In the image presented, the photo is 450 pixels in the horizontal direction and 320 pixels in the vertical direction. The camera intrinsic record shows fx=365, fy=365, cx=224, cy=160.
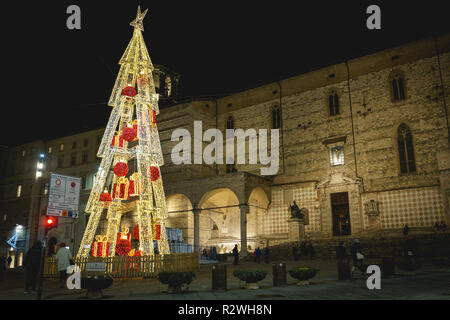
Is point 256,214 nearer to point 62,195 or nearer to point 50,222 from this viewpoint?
point 62,195

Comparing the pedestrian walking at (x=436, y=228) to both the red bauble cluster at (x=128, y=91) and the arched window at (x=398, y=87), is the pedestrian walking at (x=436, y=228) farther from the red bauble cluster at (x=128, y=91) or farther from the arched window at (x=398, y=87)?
the red bauble cluster at (x=128, y=91)

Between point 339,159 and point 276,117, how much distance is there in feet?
22.6

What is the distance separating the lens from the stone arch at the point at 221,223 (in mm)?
31042

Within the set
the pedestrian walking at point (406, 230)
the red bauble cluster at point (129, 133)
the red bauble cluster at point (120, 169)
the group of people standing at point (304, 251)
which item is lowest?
the group of people standing at point (304, 251)

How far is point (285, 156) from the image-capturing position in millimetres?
30703

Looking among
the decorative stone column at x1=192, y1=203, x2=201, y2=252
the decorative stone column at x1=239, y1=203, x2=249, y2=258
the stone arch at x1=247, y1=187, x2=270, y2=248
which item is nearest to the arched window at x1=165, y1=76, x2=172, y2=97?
the decorative stone column at x1=192, y1=203, x2=201, y2=252

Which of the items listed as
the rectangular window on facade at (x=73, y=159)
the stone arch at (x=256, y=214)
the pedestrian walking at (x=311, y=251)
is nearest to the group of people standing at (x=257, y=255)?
the pedestrian walking at (x=311, y=251)

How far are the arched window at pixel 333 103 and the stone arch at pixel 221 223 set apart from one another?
10.6 meters

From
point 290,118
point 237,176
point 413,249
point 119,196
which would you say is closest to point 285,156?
point 290,118

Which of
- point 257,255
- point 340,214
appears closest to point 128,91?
point 257,255

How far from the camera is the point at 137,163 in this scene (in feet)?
52.3

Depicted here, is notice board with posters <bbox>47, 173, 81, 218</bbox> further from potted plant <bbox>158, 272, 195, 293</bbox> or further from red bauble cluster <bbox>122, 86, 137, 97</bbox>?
red bauble cluster <bbox>122, 86, 137, 97</bbox>

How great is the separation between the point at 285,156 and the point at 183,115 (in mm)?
10281
